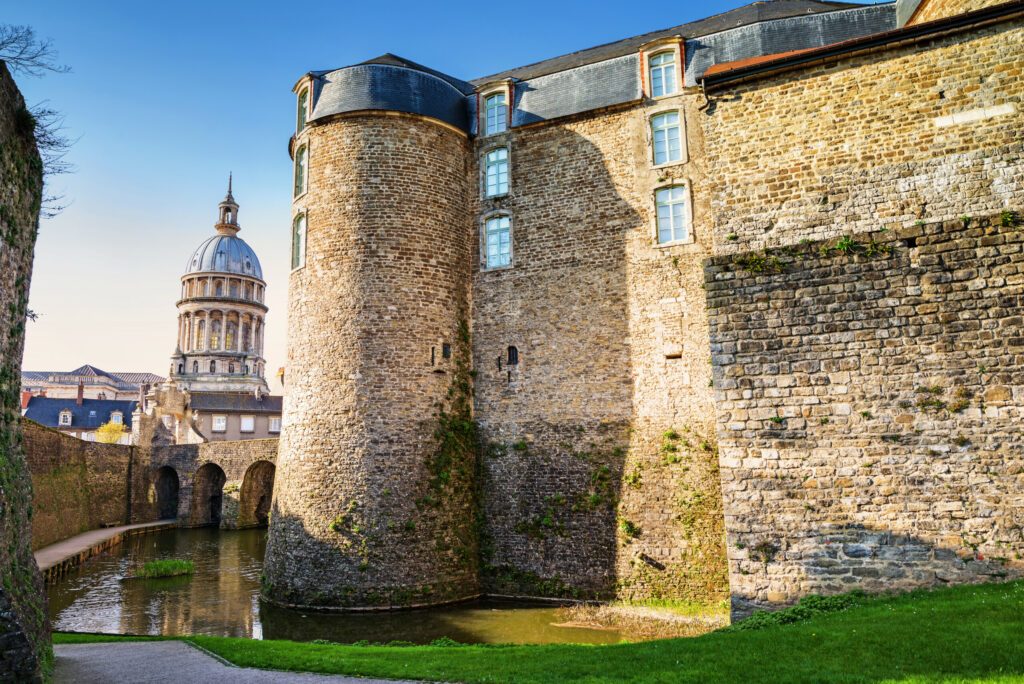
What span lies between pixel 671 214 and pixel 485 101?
18.9 feet

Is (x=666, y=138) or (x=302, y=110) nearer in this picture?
(x=666, y=138)

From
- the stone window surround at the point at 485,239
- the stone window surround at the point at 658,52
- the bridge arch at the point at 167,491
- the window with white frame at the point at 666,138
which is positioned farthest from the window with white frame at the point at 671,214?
the bridge arch at the point at 167,491

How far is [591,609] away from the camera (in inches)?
555

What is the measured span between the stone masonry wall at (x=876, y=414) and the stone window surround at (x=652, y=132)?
6.38 meters

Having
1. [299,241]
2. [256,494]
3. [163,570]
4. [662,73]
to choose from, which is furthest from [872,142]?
[256,494]

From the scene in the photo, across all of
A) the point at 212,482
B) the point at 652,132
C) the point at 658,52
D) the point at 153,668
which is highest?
the point at 658,52

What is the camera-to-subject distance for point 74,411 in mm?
71750

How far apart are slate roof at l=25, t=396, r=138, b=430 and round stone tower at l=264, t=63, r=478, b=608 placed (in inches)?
2538

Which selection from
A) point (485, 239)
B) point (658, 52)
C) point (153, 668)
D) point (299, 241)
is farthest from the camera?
point (299, 241)

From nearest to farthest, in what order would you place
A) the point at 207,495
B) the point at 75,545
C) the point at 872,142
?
1. the point at 872,142
2. the point at 75,545
3. the point at 207,495

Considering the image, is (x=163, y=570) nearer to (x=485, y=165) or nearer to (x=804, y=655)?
(x=485, y=165)

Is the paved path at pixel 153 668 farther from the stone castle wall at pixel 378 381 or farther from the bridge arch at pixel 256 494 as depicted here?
the bridge arch at pixel 256 494

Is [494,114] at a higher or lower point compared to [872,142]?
higher

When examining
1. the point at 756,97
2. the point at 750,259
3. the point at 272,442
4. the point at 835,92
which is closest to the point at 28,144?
the point at 750,259
